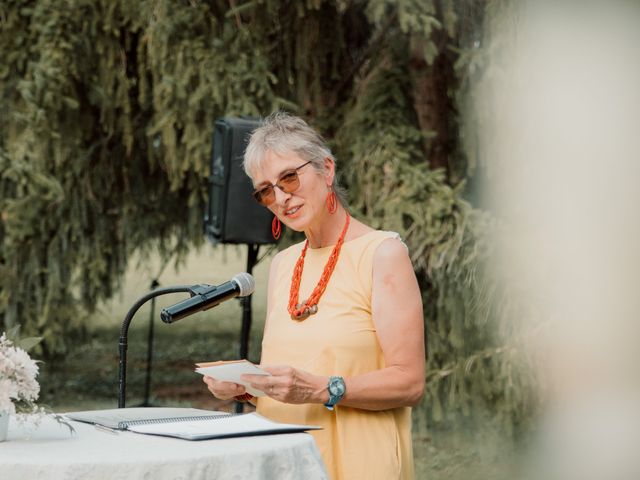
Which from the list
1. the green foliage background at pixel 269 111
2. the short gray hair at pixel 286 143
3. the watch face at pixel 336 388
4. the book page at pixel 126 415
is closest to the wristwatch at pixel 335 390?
the watch face at pixel 336 388

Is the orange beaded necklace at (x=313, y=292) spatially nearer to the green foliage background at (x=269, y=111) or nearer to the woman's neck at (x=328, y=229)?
the woman's neck at (x=328, y=229)

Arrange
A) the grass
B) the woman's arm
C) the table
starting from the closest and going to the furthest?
the table → the woman's arm → the grass

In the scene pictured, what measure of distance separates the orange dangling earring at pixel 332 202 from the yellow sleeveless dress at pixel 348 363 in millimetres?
101

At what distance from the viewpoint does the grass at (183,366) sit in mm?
6938

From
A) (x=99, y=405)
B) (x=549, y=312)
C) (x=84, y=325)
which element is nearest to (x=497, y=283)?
(x=549, y=312)

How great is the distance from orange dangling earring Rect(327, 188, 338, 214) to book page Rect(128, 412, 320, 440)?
55 cm

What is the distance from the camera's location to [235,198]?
5.26 metres

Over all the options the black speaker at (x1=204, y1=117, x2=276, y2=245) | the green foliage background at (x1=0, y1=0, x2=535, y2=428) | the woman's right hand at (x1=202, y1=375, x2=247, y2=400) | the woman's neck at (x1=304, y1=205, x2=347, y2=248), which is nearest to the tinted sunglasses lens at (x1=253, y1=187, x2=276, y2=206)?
the woman's neck at (x1=304, y1=205, x2=347, y2=248)

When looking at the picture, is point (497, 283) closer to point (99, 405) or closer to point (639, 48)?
point (639, 48)

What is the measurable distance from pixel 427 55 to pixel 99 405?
18.0 ft

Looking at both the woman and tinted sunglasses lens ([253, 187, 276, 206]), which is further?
tinted sunglasses lens ([253, 187, 276, 206])

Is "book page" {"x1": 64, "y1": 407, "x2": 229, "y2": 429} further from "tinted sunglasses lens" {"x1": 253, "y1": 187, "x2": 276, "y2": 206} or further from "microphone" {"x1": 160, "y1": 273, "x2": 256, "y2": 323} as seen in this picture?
"tinted sunglasses lens" {"x1": 253, "y1": 187, "x2": 276, "y2": 206}

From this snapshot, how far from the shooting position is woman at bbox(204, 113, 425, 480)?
2258 mm

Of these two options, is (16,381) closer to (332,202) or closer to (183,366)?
(332,202)
